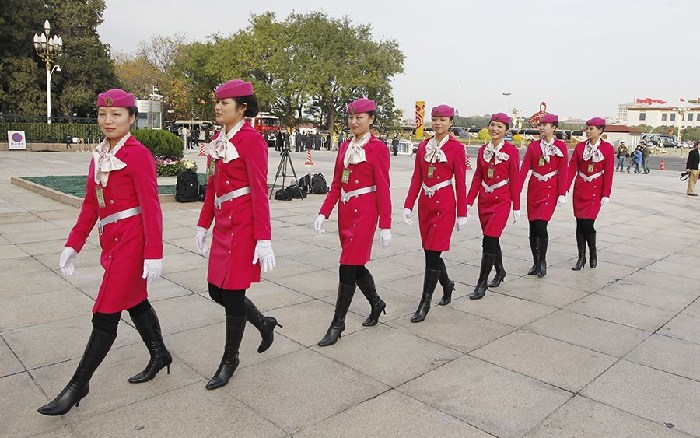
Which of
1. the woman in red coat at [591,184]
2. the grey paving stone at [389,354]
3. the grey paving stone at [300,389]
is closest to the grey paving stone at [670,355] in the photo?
the grey paving stone at [389,354]

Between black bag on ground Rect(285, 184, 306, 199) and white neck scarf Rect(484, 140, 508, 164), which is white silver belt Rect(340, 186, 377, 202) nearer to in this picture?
white neck scarf Rect(484, 140, 508, 164)

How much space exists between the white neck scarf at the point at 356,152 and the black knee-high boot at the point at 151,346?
183 cm

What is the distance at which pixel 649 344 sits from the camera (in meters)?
4.60

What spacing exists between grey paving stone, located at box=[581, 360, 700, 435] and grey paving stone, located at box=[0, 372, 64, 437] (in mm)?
3265

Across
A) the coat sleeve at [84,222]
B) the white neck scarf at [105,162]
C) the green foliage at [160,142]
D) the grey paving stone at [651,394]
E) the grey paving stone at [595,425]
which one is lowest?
the grey paving stone at [595,425]

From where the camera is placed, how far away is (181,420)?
10.4 feet

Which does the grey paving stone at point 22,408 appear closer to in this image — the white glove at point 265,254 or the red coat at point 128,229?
the red coat at point 128,229

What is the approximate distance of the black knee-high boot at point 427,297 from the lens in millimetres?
4984

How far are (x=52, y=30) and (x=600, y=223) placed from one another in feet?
124

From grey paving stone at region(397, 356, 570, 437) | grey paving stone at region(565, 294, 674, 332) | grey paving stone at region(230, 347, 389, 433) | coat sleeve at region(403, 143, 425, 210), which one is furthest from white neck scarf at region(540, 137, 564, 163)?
grey paving stone at region(230, 347, 389, 433)

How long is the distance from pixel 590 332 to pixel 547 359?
0.87 metres

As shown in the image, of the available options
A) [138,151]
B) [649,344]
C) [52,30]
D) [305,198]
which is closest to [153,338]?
[138,151]

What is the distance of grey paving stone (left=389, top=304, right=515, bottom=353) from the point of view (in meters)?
4.53

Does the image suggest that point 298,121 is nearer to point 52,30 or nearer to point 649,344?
point 52,30
